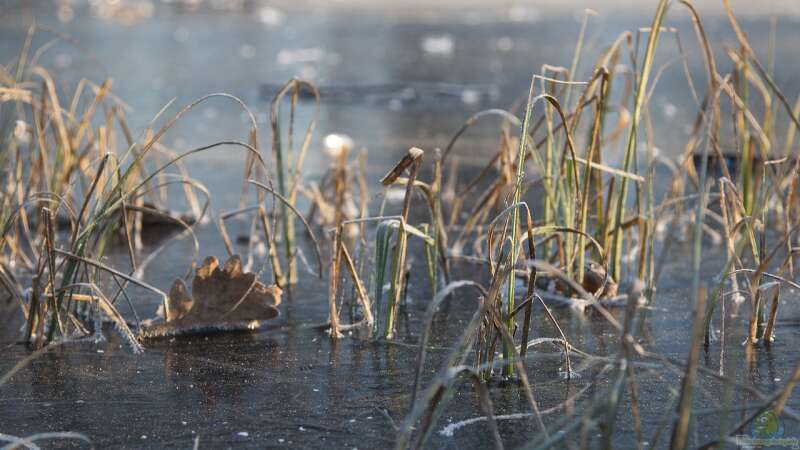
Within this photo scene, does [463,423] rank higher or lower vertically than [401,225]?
lower

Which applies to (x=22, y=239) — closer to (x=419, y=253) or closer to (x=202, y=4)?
(x=419, y=253)

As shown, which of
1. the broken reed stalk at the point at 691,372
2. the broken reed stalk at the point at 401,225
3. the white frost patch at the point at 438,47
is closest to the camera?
the broken reed stalk at the point at 691,372

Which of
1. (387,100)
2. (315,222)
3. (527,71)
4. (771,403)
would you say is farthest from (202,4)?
(771,403)

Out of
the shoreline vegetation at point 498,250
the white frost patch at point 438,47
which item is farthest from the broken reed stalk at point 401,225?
the white frost patch at point 438,47

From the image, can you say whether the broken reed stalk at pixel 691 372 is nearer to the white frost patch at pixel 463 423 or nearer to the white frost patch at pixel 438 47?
the white frost patch at pixel 463 423

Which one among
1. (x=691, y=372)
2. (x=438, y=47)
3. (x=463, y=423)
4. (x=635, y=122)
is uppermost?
(x=438, y=47)

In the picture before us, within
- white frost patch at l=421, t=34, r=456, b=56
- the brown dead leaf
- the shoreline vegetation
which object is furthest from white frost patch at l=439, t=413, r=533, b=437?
white frost patch at l=421, t=34, r=456, b=56

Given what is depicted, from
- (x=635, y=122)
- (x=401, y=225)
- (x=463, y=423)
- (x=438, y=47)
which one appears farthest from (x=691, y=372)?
(x=438, y=47)

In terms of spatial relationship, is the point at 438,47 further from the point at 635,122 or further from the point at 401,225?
the point at 401,225
